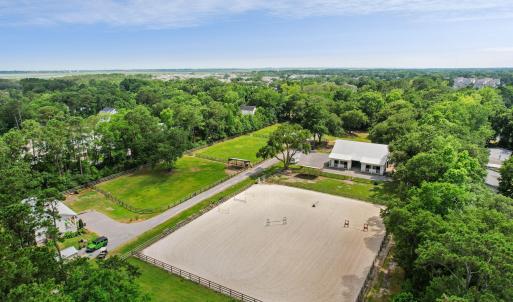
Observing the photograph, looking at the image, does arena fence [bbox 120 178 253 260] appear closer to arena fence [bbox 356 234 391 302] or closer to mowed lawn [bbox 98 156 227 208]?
mowed lawn [bbox 98 156 227 208]

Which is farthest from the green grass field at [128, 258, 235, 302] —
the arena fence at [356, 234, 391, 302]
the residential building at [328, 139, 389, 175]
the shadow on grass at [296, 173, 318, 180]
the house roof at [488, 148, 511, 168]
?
the house roof at [488, 148, 511, 168]

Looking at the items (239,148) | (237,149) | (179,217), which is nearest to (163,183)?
(179,217)

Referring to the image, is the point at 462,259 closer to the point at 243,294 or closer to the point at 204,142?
the point at 243,294

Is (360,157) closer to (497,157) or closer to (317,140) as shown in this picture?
(317,140)

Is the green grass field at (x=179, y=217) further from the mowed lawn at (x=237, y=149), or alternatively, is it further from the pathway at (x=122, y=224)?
the mowed lawn at (x=237, y=149)

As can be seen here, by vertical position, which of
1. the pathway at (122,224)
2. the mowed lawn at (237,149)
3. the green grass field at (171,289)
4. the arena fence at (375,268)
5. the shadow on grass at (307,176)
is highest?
the mowed lawn at (237,149)

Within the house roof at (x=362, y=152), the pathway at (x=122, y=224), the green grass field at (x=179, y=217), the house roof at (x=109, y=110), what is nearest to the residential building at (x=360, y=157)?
the house roof at (x=362, y=152)
